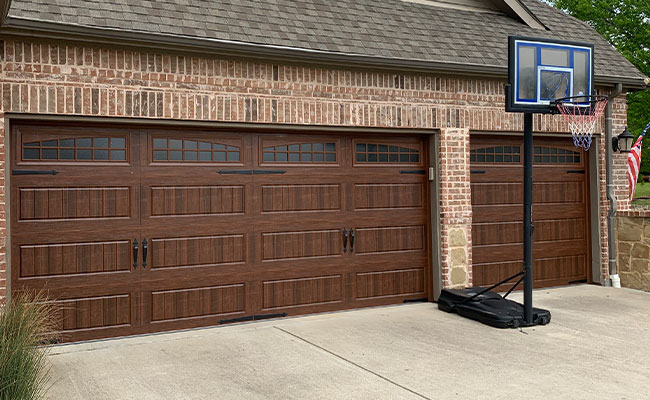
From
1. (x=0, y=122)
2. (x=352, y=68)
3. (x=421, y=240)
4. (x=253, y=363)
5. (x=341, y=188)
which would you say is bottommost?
(x=253, y=363)

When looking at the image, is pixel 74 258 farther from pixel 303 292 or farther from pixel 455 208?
pixel 455 208

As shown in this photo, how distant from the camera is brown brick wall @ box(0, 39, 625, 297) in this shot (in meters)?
6.82

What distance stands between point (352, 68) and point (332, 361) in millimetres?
3948

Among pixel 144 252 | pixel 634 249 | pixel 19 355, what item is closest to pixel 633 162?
pixel 634 249

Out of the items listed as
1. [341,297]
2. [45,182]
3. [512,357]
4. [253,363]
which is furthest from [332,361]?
[45,182]

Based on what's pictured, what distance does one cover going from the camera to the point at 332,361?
633 cm

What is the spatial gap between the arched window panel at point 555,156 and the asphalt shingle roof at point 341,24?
1367 millimetres

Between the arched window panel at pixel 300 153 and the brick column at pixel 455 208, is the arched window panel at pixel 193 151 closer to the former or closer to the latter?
the arched window panel at pixel 300 153

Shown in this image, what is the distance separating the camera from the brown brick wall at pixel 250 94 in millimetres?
6820

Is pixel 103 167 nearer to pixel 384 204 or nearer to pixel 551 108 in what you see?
pixel 384 204

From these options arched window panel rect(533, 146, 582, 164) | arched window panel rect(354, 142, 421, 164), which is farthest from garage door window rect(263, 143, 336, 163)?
arched window panel rect(533, 146, 582, 164)

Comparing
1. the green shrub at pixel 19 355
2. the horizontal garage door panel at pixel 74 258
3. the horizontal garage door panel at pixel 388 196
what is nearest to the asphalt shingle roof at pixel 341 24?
the horizontal garage door panel at pixel 388 196

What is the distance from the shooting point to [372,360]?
635 centimetres

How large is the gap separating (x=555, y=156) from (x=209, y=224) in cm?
579
